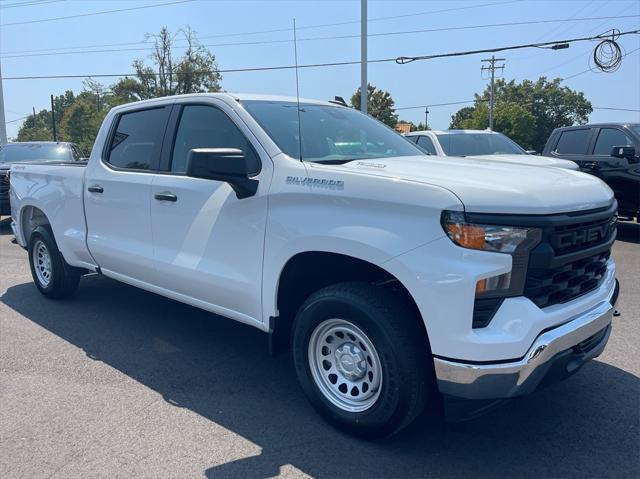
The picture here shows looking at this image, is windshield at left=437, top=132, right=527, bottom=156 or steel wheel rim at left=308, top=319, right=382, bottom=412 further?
windshield at left=437, top=132, right=527, bottom=156

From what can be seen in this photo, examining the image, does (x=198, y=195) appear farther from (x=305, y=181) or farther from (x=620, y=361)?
(x=620, y=361)

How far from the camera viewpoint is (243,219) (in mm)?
3822

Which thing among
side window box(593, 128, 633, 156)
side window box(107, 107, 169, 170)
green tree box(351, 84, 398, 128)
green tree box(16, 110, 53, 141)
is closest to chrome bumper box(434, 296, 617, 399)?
side window box(107, 107, 169, 170)

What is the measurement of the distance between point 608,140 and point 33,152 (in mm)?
12096

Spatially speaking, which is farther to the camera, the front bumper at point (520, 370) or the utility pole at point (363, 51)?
the utility pole at point (363, 51)

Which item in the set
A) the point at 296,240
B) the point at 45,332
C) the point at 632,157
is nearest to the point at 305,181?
the point at 296,240

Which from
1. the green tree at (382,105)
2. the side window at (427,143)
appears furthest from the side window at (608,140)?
the green tree at (382,105)

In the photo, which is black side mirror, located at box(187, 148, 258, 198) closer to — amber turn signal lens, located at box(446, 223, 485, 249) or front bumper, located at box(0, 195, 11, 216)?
amber turn signal lens, located at box(446, 223, 485, 249)

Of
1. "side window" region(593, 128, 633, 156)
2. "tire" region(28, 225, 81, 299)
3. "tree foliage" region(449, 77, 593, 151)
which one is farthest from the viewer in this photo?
"tree foliage" region(449, 77, 593, 151)

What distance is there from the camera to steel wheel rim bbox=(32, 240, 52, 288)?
21.0 feet

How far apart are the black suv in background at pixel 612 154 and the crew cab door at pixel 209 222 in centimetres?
758

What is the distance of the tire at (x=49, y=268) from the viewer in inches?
243

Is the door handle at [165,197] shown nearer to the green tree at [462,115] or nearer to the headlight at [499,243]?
the headlight at [499,243]

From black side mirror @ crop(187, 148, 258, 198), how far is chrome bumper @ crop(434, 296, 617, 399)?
1.63 m
